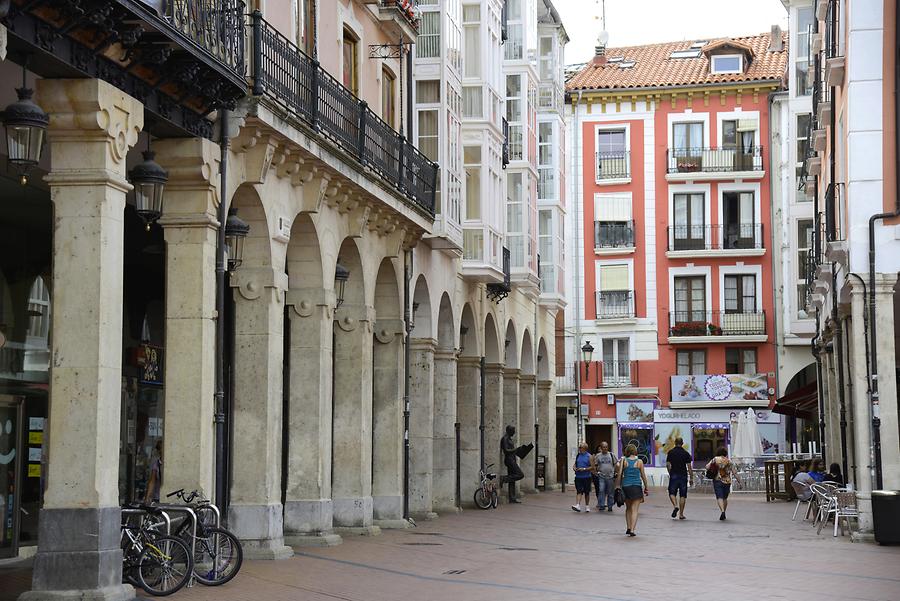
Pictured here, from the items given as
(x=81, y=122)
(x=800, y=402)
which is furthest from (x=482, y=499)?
(x=81, y=122)

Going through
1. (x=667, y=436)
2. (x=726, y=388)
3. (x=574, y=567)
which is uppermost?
(x=726, y=388)

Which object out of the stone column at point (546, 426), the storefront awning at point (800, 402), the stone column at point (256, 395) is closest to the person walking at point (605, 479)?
the storefront awning at point (800, 402)

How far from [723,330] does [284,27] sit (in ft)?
134

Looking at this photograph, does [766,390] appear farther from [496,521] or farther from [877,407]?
[877,407]

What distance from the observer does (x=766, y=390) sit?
59.3 m

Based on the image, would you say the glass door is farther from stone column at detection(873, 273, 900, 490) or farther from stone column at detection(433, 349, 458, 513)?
Answer: stone column at detection(433, 349, 458, 513)

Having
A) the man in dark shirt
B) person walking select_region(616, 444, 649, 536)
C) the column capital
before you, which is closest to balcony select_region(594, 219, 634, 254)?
the man in dark shirt

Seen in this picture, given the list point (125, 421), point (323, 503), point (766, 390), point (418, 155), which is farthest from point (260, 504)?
point (766, 390)

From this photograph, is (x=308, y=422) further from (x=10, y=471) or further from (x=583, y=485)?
(x=583, y=485)

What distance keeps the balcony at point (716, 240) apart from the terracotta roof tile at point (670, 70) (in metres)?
5.78

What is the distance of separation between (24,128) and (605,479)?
24.7 metres

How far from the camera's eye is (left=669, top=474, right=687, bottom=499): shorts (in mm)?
31281

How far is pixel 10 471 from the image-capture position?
19188mm

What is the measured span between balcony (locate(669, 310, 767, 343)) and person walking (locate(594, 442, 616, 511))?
2448 centimetres
